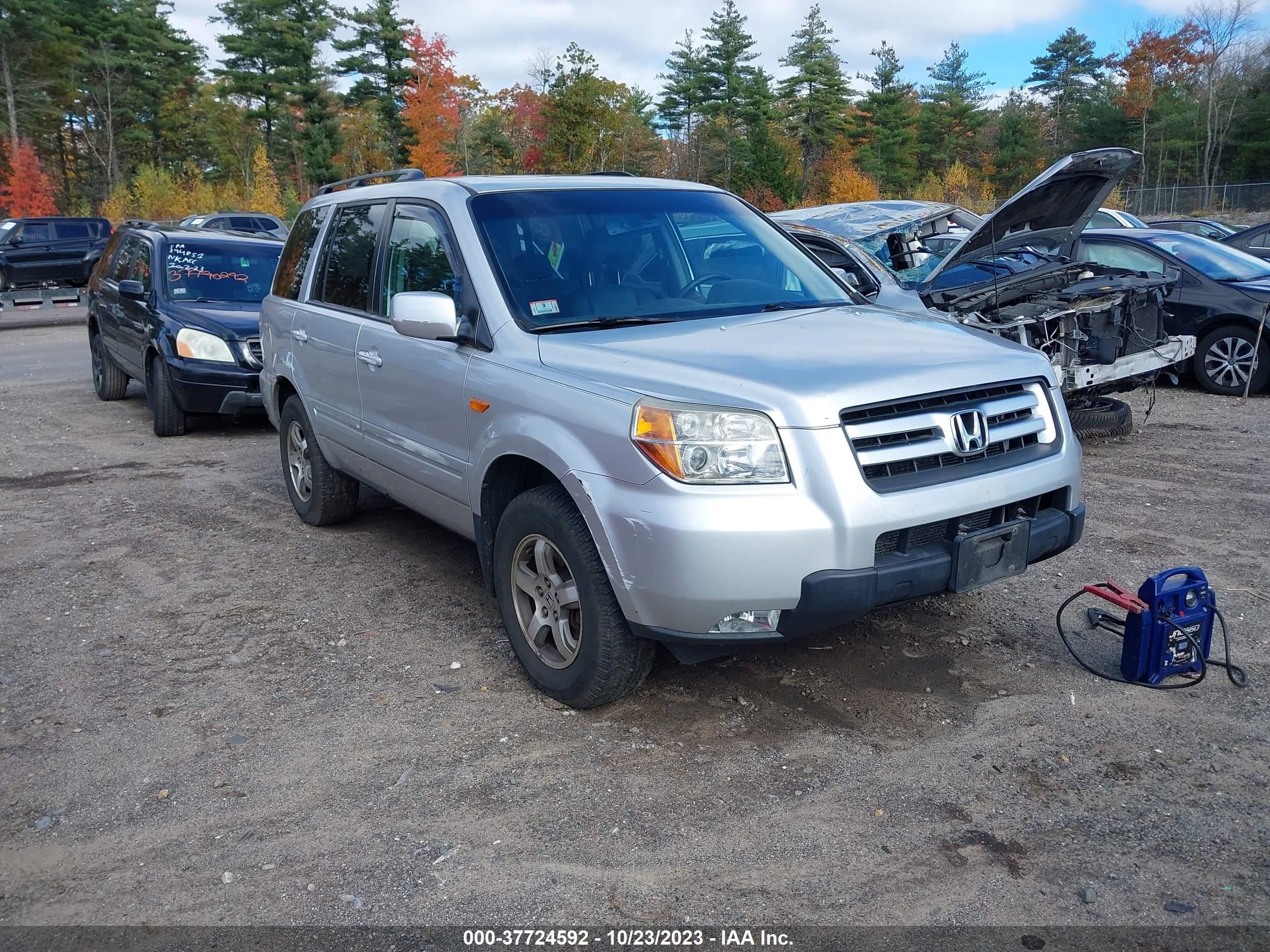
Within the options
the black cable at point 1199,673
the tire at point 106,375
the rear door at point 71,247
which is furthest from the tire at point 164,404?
the rear door at point 71,247

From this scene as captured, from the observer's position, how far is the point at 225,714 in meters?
4.16

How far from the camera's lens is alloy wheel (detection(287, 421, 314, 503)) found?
21.5 ft

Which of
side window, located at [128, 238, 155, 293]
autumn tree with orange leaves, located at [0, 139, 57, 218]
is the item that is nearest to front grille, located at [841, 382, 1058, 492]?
side window, located at [128, 238, 155, 293]

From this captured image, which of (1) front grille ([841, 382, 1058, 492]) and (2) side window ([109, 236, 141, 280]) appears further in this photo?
(2) side window ([109, 236, 141, 280])

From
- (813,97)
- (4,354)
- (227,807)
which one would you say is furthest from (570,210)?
(813,97)

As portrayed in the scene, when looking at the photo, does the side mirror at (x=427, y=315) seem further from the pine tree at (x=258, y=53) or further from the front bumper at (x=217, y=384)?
the pine tree at (x=258, y=53)

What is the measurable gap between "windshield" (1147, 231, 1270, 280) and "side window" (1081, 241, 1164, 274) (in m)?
0.16

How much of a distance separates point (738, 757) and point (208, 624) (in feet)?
9.11

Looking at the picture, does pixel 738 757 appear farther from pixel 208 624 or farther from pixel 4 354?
pixel 4 354

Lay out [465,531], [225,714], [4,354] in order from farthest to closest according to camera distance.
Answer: [4,354] → [465,531] → [225,714]

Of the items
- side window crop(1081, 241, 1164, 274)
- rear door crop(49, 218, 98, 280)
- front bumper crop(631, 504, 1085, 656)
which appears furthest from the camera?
rear door crop(49, 218, 98, 280)

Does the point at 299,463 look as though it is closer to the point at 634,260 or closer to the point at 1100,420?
the point at 634,260

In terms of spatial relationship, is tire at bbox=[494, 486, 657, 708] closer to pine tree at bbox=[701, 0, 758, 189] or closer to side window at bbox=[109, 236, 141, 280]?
side window at bbox=[109, 236, 141, 280]

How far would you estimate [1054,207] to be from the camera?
308 inches
